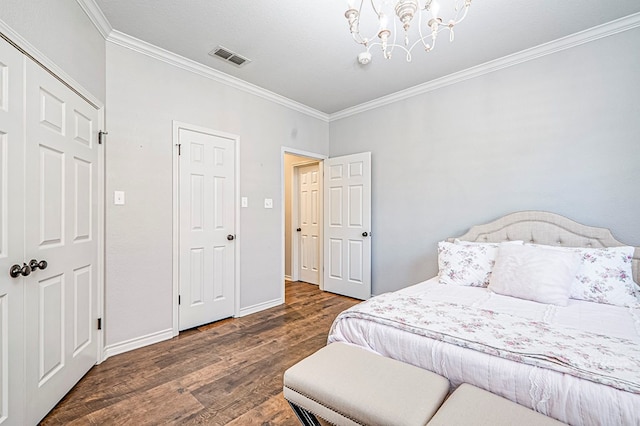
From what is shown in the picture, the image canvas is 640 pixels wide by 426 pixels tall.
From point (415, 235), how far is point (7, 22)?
11.8ft

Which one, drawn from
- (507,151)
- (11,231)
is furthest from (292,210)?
(11,231)

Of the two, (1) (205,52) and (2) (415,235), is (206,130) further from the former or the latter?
(2) (415,235)

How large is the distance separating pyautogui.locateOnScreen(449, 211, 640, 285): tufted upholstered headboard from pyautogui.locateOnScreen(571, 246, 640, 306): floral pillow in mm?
213

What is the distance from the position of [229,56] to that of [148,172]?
52.3 inches

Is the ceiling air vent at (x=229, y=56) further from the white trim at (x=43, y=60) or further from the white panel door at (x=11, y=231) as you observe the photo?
the white panel door at (x=11, y=231)

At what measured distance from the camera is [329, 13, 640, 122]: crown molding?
2291 millimetres

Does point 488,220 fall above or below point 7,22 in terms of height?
below

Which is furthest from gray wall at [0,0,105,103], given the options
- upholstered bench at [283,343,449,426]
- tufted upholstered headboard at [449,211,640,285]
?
tufted upholstered headboard at [449,211,640,285]

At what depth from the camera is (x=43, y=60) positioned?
162 cm

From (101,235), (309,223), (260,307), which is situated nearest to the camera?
(101,235)

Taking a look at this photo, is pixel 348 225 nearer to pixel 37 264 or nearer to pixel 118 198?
pixel 118 198

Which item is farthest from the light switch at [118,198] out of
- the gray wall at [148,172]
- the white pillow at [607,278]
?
the white pillow at [607,278]

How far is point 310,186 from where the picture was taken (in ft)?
15.9

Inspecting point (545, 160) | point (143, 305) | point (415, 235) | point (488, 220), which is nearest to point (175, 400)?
point (143, 305)
